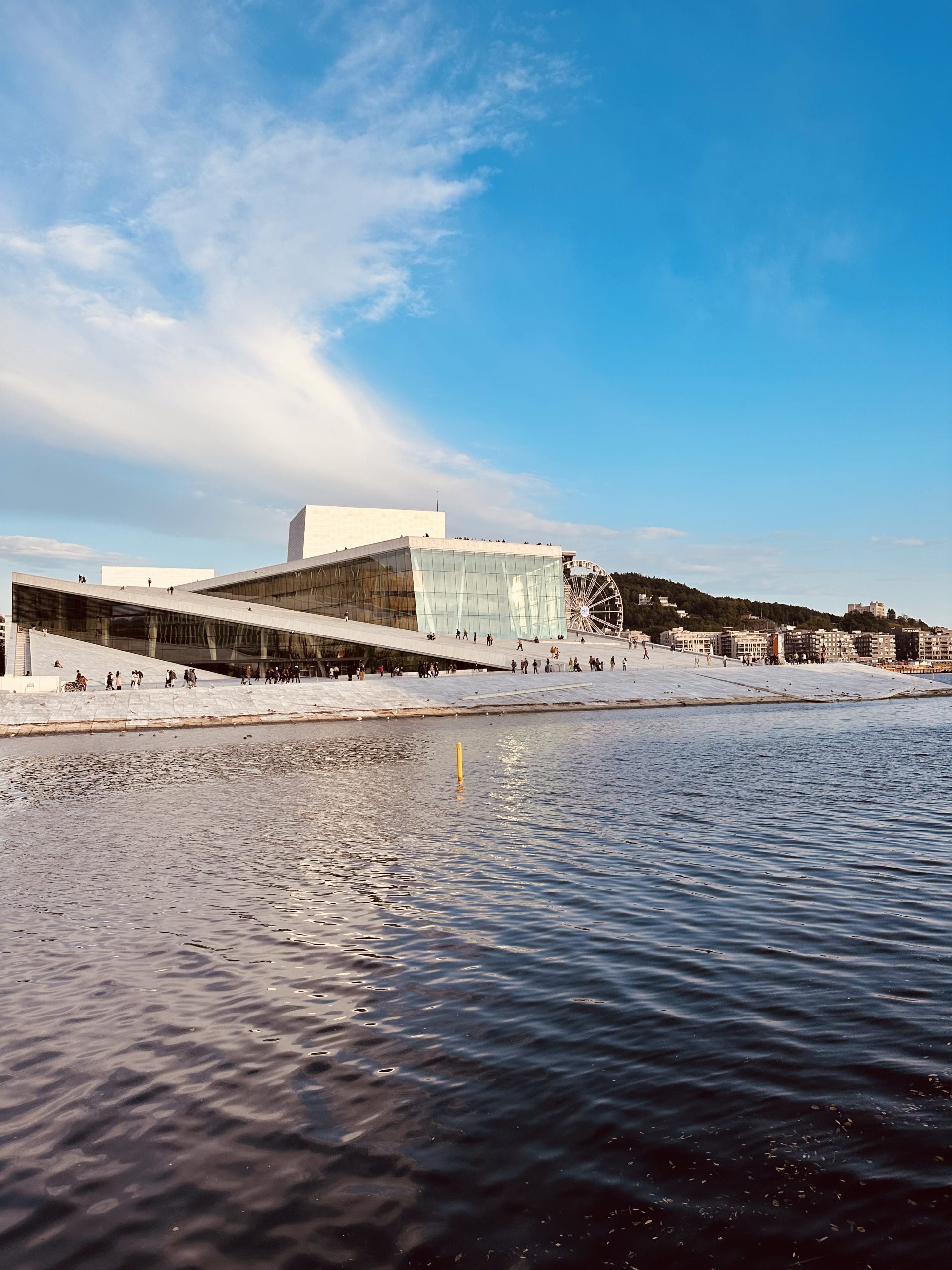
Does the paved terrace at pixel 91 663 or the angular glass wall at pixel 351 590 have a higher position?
the angular glass wall at pixel 351 590

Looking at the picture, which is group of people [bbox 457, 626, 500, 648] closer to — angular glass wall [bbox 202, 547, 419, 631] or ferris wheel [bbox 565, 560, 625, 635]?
angular glass wall [bbox 202, 547, 419, 631]

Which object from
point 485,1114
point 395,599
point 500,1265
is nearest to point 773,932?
point 485,1114

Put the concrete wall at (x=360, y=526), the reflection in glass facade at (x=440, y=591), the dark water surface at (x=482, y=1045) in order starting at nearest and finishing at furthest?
the dark water surface at (x=482, y=1045) → the reflection in glass facade at (x=440, y=591) → the concrete wall at (x=360, y=526)

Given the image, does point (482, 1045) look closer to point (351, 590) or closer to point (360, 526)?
point (351, 590)

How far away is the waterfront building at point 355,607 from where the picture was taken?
194 feet

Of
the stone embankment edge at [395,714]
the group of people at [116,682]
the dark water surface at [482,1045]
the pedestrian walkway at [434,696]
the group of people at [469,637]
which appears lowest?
the dark water surface at [482,1045]

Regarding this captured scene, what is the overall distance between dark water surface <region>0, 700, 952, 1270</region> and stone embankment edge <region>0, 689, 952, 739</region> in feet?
91.0

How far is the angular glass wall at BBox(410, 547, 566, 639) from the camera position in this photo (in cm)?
7069

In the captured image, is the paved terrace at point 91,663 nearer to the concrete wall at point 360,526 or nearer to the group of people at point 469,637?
the group of people at point 469,637

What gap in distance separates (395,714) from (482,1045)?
40030 mm

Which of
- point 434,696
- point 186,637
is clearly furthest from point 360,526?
point 434,696

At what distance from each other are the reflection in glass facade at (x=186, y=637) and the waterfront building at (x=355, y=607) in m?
0.07

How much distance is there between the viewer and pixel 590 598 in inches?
3516

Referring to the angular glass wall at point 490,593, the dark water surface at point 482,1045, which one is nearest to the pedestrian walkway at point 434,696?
the angular glass wall at point 490,593
